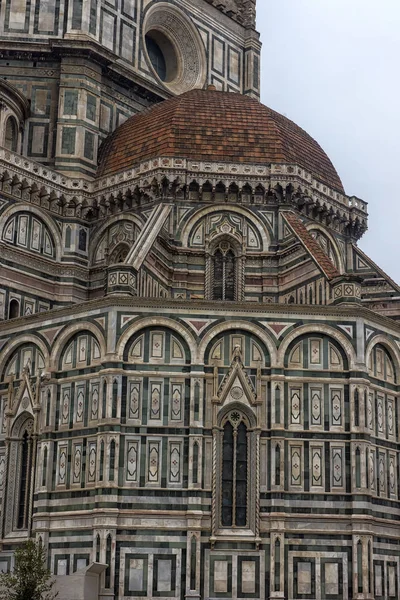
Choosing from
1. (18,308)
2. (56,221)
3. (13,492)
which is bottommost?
(13,492)

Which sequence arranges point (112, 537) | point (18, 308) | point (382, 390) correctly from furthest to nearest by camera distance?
point (18, 308) → point (382, 390) → point (112, 537)

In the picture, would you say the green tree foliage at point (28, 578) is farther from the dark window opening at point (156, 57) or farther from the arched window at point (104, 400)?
the dark window opening at point (156, 57)

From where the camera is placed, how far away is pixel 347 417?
32.8m

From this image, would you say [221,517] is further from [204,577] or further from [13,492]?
[13,492]

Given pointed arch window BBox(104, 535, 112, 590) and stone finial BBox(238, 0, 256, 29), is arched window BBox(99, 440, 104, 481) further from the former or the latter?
stone finial BBox(238, 0, 256, 29)

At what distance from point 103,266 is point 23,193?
3.97 metres

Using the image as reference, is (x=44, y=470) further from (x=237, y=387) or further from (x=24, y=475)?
(x=237, y=387)

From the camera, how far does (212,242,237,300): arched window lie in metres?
38.3

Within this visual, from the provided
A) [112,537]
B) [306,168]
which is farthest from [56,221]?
[112,537]

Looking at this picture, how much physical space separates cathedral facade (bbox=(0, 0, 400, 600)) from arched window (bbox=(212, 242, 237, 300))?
0.05m

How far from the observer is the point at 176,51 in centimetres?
4934

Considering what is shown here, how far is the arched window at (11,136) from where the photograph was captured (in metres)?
41.6

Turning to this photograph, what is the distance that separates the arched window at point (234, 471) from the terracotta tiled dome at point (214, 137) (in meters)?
11.0

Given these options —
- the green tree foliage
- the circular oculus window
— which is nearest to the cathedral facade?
the green tree foliage
